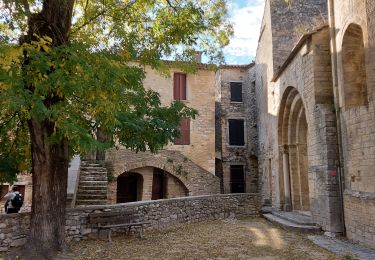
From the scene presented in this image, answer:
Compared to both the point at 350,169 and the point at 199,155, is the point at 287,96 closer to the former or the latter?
the point at 350,169

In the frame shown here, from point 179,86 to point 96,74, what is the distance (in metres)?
14.7

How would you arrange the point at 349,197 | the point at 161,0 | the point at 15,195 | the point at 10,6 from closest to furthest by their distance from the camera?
the point at 10,6 → the point at 349,197 → the point at 161,0 → the point at 15,195

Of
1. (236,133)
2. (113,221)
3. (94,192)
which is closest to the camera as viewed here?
(113,221)

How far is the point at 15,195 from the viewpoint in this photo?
9.93 m

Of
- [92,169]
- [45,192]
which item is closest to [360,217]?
[45,192]

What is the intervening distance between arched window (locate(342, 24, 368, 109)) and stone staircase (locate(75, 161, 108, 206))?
319 inches

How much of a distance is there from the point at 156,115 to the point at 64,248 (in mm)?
3530

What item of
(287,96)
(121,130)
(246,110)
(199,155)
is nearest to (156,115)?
(121,130)

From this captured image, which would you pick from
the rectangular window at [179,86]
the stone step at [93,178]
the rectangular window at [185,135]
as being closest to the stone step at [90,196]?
the stone step at [93,178]

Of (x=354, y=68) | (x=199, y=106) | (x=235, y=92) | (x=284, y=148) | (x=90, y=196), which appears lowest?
(x=90, y=196)

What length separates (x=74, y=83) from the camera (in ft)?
17.1

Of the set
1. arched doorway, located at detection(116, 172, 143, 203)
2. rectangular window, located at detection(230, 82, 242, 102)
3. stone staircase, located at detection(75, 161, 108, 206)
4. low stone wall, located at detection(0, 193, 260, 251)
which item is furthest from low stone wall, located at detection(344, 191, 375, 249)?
rectangular window, located at detection(230, 82, 242, 102)

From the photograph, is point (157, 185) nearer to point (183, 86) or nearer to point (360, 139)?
point (183, 86)

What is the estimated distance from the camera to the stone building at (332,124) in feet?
25.1
